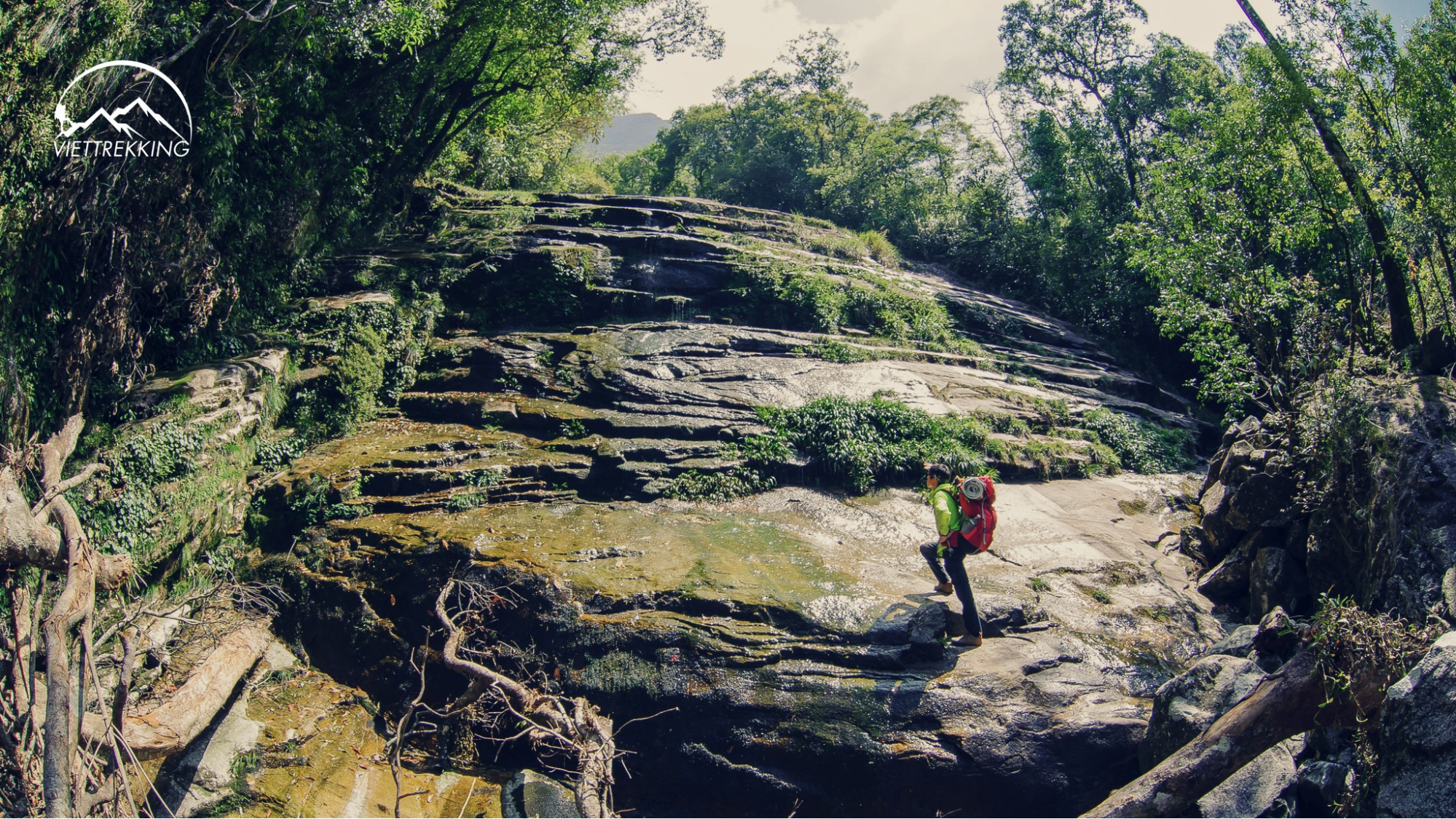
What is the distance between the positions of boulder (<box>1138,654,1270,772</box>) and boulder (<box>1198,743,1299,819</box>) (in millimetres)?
469

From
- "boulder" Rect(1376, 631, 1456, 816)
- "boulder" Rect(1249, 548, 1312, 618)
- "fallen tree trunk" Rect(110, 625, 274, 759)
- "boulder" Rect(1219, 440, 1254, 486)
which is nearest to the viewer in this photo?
"boulder" Rect(1376, 631, 1456, 816)

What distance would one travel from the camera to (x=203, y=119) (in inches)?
462

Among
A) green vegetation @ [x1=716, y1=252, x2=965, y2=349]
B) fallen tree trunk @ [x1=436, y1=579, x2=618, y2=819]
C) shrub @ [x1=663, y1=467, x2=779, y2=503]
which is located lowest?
fallen tree trunk @ [x1=436, y1=579, x2=618, y2=819]

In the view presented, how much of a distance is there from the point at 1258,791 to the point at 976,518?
3538mm

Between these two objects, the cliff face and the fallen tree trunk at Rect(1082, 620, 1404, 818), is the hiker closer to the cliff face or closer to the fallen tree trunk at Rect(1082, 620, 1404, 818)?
the cliff face

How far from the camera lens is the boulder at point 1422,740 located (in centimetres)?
554

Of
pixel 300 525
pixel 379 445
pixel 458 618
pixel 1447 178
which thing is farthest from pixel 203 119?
pixel 1447 178

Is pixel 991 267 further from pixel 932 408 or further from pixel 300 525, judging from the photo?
pixel 300 525

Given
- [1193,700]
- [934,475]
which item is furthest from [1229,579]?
[934,475]

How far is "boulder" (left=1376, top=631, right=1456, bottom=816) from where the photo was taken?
554cm

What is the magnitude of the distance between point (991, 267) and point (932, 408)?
1456 cm

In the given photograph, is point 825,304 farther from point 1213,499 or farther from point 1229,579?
point 1229,579

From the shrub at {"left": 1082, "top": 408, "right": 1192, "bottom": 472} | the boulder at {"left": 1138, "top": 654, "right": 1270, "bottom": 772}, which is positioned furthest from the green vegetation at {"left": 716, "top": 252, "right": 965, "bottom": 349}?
the boulder at {"left": 1138, "top": 654, "right": 1270, "bottom": 772}

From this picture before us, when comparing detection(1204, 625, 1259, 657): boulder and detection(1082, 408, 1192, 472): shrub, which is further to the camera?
detection(1082, 408, 1192, 472): shrub
